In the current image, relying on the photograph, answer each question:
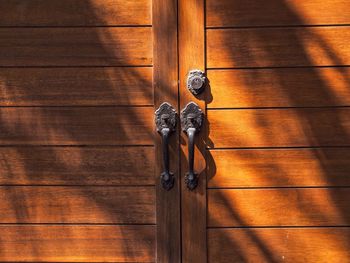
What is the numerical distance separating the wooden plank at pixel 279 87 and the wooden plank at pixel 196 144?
72 mm

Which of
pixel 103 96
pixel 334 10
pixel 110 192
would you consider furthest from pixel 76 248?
pixel 334 10

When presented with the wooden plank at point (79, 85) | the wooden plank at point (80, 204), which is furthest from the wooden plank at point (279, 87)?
the wooden plank at point (80, 204)

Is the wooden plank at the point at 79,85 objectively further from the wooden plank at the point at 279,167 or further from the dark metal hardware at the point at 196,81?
the wooden plank at the point at 279,167

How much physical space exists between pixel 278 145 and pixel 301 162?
10 cm

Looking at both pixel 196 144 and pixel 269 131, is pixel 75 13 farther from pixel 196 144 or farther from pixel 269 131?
pixel 269 131

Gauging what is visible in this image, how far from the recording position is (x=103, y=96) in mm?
1871

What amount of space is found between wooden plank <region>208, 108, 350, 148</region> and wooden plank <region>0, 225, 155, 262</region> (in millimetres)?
430

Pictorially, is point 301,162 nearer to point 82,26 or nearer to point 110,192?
point 110,192

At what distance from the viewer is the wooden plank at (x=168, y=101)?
6.02ft

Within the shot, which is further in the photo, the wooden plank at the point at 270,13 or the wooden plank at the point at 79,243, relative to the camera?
the wooden plank at the point at 79,243

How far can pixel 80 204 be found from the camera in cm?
190

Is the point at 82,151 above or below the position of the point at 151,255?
above

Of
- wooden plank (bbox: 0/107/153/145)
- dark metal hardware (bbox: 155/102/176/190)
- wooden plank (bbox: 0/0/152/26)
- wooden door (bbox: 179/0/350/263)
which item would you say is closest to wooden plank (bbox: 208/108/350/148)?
wooden door (bbox: 179/0/350/263)

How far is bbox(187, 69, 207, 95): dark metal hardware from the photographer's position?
1830 mm
